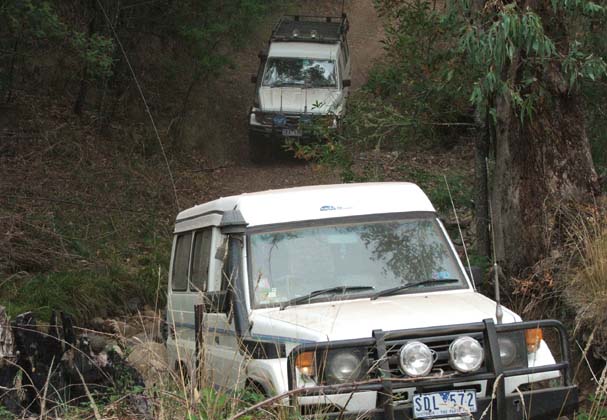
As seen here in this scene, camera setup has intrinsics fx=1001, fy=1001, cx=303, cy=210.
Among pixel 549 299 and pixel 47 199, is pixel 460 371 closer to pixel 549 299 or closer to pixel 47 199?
pixel 549 299

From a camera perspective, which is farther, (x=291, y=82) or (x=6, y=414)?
(x=291, y=82)

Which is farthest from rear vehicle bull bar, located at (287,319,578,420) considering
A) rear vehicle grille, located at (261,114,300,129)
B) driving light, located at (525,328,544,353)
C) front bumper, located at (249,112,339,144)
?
rear vehicle grille, located at (261,114,300,129)

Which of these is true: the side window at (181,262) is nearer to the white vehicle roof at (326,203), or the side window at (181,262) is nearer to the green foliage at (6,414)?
the white vehicle roof at (326,203)

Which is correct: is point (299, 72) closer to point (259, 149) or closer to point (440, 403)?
point (259, 149)

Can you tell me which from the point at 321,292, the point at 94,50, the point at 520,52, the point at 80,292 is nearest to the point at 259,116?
the point at 94,50

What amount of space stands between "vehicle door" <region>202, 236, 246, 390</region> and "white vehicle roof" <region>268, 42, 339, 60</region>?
50.0 feet

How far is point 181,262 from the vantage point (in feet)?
29.0

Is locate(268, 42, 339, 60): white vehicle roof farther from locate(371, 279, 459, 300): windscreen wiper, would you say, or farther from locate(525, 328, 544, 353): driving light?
locate(525, 328, 544, 353): driving light

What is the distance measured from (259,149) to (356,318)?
16741mm

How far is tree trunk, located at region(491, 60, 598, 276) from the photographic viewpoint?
10.1 meters

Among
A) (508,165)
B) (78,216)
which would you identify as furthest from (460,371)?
(78,216)

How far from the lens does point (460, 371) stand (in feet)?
18.2

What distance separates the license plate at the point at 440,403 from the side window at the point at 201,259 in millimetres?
2481

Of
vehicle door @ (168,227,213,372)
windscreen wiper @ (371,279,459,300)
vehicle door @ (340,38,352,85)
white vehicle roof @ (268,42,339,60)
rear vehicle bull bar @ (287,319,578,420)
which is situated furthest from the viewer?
vehicle door @ (340,38,352,85)
